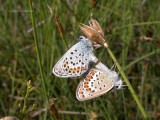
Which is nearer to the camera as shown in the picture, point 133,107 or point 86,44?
point 86,44

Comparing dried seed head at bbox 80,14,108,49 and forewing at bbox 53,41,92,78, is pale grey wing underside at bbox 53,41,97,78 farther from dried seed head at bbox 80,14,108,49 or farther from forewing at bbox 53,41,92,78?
dried seed head at bbox 80,14,108,49

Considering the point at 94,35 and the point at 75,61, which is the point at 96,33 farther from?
the point at 75,61

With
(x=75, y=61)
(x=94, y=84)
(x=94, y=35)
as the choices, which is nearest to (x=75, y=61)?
(x=75, y=61)

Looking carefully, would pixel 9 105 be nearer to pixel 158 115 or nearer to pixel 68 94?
pixel 68 94

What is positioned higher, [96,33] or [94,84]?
[96,33]

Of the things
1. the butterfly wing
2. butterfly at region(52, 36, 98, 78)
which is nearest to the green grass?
butterfly at region(52, 36, 98, 78)

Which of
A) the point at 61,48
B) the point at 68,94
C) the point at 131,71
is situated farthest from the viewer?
the point at 131,71

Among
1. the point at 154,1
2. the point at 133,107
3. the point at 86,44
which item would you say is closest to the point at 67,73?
the point at 86,44
